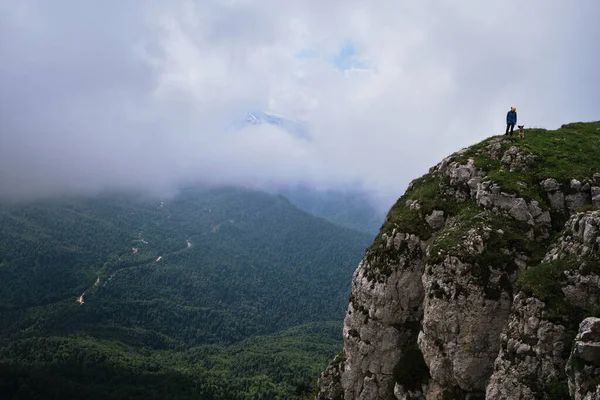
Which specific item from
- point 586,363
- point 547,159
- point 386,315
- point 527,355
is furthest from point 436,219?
point 586,363

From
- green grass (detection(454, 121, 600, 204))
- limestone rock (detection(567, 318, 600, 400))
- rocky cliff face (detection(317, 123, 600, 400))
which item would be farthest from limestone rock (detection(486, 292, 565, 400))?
green grass (detection(454, 121, 600, 204))

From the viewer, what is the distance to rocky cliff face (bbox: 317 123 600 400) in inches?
859

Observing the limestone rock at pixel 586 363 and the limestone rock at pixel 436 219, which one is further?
the limestone rock at pixel 436 219

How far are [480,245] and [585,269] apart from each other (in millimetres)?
7323

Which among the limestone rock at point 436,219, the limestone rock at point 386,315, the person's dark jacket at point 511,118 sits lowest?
the limestone rock at point 386,315

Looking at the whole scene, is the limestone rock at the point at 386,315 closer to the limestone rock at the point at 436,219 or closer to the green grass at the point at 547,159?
the limestone rock at the point at 436,219

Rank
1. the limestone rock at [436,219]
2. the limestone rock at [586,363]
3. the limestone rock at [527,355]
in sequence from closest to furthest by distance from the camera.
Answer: the limestone rock at [586,363], the limestone rock at [527,355], the limestone rock at [436,219]

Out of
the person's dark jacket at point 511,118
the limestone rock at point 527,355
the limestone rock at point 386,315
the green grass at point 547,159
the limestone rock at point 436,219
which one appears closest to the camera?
the limestone rock at point 527,355

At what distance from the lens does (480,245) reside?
28828mm

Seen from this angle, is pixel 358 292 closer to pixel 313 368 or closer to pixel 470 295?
pixel 470 295

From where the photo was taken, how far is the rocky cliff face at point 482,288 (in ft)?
71.6

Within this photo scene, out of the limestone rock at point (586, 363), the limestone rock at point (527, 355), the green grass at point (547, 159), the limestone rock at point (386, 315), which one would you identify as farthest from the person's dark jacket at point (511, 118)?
the limestone rock at point (586, 363)

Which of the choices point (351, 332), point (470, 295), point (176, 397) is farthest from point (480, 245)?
point (176, 397)

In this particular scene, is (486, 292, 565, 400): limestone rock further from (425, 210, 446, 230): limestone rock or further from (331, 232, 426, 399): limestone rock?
(425, 210, 446, 230): limestone rock
